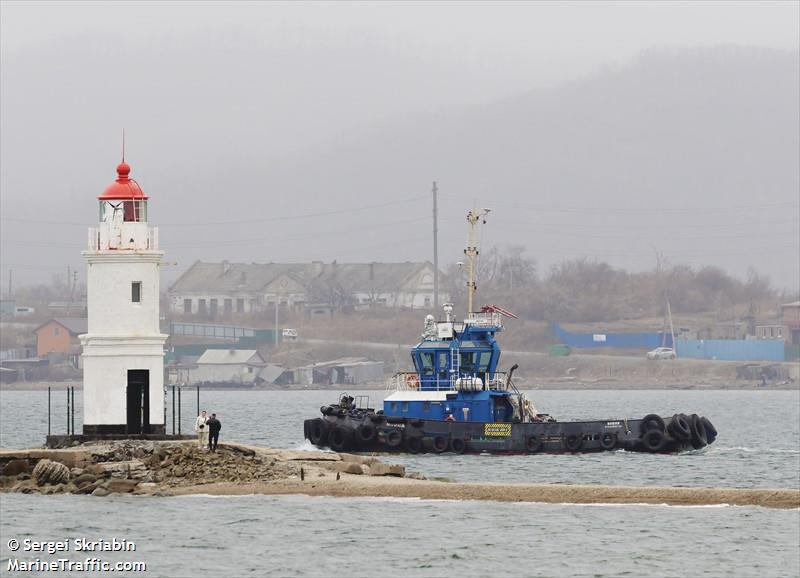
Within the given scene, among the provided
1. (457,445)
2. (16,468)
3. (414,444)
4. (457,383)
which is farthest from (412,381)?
(16,468)

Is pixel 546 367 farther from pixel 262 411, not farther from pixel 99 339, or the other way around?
pixel 99 339

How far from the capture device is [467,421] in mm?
55562

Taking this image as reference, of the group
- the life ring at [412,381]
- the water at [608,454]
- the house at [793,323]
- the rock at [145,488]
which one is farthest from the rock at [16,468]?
the house at [793,323]

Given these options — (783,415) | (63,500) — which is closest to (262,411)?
(783,415)

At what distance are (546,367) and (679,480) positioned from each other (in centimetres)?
12319

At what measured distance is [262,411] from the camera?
4186 inches

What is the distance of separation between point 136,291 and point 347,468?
652 centimetres

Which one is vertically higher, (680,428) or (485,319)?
(485,319)

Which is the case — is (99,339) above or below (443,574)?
above

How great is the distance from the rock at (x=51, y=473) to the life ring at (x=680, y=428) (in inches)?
1011

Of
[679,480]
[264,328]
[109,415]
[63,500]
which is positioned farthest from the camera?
[264,328]

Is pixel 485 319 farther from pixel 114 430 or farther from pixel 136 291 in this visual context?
pixel 114 430

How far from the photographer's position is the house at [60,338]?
17225 centimetres

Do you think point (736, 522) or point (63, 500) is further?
point (63, 500)
